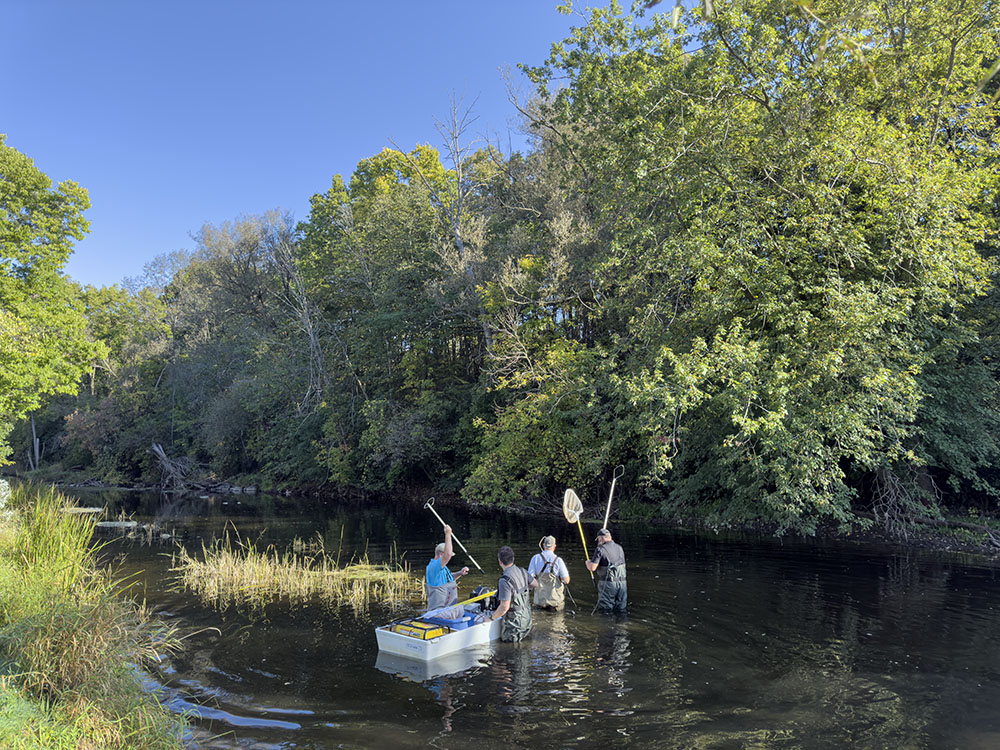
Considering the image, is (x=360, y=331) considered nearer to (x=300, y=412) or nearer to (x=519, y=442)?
(x=300, y=412)

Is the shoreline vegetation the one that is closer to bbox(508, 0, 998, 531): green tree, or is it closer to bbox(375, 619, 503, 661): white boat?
bbox(375, 619, 503, 661): white boat

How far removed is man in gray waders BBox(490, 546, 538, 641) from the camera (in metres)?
10.3

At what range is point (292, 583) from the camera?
13656mm

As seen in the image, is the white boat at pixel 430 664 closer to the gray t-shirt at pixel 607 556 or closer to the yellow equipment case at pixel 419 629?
the yellow equipment case at pixel 419 629

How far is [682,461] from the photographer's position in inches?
845

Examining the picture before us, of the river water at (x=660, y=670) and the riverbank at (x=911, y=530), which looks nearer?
the river water at (x=660, y=670)

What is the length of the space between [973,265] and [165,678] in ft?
58.3

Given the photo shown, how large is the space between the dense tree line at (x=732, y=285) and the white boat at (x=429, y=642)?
25.6ft

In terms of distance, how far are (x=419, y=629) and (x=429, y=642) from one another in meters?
0.27

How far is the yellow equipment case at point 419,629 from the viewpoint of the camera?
361 inches

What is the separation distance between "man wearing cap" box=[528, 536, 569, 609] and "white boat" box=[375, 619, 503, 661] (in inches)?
89.8

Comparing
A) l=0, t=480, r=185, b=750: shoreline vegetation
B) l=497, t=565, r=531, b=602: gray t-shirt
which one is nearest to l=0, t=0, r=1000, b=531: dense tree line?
l=497, t=565, r=531, b=602: gray t-shirt

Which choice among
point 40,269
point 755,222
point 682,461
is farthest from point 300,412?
point 755,222

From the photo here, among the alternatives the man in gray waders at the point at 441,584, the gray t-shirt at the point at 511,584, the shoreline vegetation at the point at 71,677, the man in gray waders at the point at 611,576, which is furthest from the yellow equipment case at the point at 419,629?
the man in gray waders at the point at 611,576
